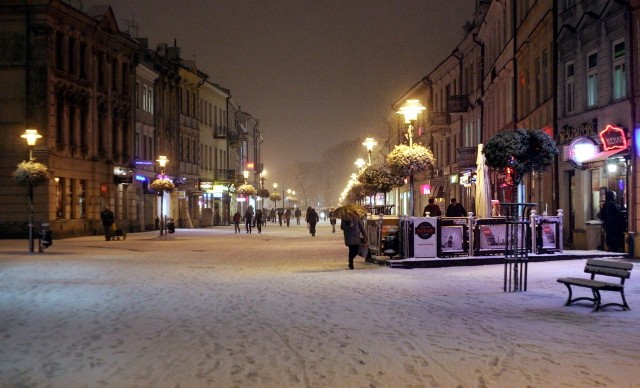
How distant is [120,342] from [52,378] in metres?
2.03

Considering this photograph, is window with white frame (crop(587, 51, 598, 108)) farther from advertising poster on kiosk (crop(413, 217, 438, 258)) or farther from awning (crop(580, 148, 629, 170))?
advertising poster on kiosk (crop(413, 217, 438, 258))

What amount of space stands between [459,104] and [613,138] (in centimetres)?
3023

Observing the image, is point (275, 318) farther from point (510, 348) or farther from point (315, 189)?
point (315, 189)

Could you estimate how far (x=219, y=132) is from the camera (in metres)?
75.9

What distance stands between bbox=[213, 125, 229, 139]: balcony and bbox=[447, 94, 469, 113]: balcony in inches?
1090

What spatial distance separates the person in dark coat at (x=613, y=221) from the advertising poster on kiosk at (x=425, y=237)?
204 inches

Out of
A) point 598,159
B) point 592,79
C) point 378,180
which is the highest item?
point 592,79

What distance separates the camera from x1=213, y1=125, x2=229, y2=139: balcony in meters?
74.9

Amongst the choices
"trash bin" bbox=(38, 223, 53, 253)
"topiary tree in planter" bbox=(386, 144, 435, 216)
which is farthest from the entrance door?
"trash bin" bbox=(38, 223, 53, 253)

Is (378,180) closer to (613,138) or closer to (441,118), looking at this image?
(441,118)

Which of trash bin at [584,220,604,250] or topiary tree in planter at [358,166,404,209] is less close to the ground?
topiary tree in planter at [358,166,404,209]

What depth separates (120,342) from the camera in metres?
9.77

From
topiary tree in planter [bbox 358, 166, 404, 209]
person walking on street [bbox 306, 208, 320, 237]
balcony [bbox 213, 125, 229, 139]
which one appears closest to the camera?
topiary tree in planter [bbox 358, 166, 404, 209]

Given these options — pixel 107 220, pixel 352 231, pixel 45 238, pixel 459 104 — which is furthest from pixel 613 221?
pixel 459 104
